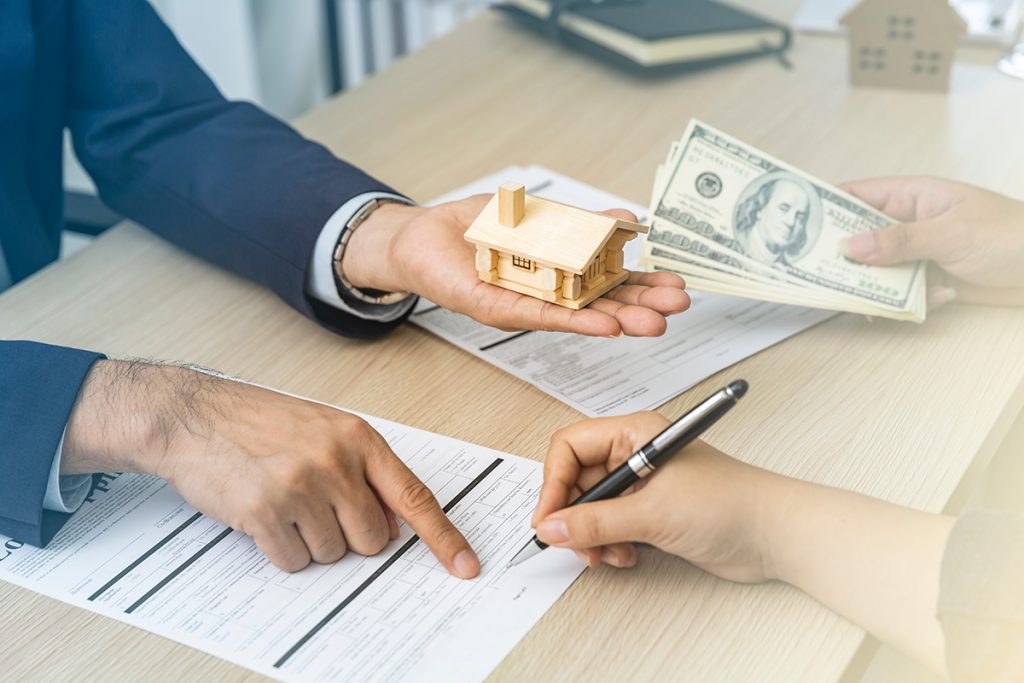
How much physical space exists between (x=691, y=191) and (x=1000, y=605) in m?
0.59

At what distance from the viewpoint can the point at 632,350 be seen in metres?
1.14

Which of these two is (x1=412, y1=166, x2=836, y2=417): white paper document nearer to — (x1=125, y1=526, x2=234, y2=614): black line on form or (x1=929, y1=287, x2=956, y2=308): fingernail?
(x1=929, y1=287, x2=956, y2=308): fingernail

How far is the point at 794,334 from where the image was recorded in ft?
3.80

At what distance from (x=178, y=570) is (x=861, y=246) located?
781mm

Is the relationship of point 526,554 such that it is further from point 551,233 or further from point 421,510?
point 551,233

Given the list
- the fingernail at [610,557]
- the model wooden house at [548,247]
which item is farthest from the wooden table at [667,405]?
the model wooden house at [548,247]

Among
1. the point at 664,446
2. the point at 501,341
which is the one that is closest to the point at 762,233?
the point at 501,341

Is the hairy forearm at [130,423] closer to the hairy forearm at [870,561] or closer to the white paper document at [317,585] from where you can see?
the white paper document at [317,585]

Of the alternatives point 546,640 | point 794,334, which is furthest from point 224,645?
point 794,334

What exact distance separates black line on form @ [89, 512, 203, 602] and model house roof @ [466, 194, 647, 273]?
1.16 feet

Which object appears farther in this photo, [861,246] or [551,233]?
[861,246]

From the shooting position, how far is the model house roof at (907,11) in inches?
62.8

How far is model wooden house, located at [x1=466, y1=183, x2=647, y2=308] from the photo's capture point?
0.95 metres

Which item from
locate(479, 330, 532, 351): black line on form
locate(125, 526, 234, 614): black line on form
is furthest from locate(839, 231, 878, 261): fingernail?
locate(125, 526, 234, 614): black line on form
